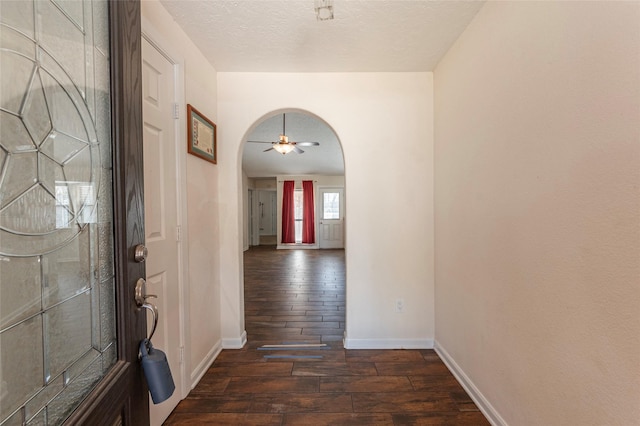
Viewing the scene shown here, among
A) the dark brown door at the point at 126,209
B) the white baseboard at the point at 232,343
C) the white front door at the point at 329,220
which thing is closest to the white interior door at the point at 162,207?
the white baseboard at the point at 232,343

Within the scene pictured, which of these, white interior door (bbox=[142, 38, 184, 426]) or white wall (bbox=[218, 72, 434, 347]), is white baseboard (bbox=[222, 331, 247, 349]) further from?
white interior door (bbox=[142, 38, 184, 426])

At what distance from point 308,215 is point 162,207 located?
6661 mm

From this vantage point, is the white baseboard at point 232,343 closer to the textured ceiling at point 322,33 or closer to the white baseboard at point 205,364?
the white baseboard at point 205,364

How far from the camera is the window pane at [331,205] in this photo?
821cm

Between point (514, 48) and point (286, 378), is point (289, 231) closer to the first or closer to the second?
point (286, 378)

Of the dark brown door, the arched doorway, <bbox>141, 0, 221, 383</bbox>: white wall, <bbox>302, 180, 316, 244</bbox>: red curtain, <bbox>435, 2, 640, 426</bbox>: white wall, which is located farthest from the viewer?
<bbox>302, 180, 316, 244</bbox>: red curtain

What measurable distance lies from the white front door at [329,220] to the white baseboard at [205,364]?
606 cm

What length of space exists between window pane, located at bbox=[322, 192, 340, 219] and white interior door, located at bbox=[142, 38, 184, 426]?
21.8 feet

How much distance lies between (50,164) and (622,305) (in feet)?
5.22

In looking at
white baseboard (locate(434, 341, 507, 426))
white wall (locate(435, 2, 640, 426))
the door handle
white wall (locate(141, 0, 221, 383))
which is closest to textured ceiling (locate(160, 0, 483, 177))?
white wall (locate(141, 0, 221, 383))

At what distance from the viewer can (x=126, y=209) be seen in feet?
2.29

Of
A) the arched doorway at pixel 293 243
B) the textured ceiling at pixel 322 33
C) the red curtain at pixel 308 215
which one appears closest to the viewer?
the textured ceiling at pixel 322 33

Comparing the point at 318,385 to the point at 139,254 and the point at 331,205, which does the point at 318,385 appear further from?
the point at 331,205

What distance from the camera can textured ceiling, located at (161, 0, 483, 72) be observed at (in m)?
1.52
